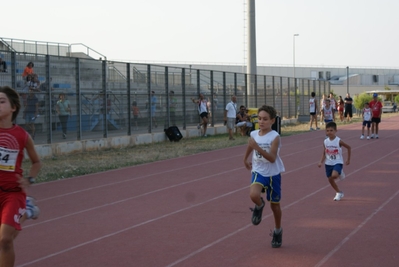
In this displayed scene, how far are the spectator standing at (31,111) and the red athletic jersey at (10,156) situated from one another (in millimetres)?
13238

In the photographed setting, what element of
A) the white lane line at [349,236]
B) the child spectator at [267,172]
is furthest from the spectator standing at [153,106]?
the child spectator at [267,172]

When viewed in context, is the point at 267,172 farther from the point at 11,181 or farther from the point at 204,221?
the point at 11,181

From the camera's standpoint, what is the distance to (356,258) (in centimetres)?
720

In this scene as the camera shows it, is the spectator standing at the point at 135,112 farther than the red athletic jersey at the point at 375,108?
No

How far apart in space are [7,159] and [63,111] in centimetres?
1493

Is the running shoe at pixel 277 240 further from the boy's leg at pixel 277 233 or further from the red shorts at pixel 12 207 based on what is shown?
the red shorts at pixel 12 207

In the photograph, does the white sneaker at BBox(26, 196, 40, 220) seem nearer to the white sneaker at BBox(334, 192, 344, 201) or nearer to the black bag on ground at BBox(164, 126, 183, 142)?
the white sneaker at BBox(334, 192, 344, 201)

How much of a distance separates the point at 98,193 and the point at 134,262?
5.69 m

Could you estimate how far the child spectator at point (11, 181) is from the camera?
18.1 feet

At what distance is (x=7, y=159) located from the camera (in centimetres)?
577

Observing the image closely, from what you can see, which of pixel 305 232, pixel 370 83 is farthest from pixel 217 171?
pixel 370 83

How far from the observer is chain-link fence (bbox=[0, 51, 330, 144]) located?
63.1 ft

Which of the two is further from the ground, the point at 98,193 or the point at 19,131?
the point at 19,131

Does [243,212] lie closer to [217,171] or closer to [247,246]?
[247,246]
